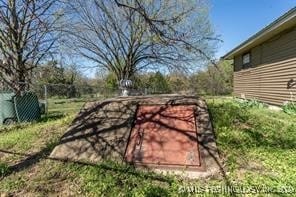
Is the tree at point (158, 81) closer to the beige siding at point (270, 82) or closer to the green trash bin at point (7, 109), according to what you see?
the beige siding at point (270, 82)

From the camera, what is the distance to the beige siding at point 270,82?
10314 millimetres

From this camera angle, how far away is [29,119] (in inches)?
394

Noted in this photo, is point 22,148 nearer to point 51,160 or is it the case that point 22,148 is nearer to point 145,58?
point 51,160

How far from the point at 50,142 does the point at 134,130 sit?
1.74 meters

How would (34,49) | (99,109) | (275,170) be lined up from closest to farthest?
(275,170), (99,109), (34,49)

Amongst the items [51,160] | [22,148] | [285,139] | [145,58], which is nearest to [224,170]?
[285,139]

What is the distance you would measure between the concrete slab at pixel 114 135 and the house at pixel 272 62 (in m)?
4.84

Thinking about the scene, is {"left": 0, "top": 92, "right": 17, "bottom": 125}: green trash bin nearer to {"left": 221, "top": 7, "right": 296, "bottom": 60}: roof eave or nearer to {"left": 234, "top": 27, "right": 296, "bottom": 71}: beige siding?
{"left": 221, "top": 7, "right": 296, "bottom": 60}: roof eave

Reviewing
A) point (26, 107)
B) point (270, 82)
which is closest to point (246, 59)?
point (270, 82)

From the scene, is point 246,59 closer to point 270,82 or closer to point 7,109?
point 270,82

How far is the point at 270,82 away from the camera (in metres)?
12.3

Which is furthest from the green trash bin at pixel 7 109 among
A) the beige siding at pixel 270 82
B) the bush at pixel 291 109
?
the beige siding at pixel 270 82

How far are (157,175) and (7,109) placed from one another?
23.4 ft

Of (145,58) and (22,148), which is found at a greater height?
(145,58)
